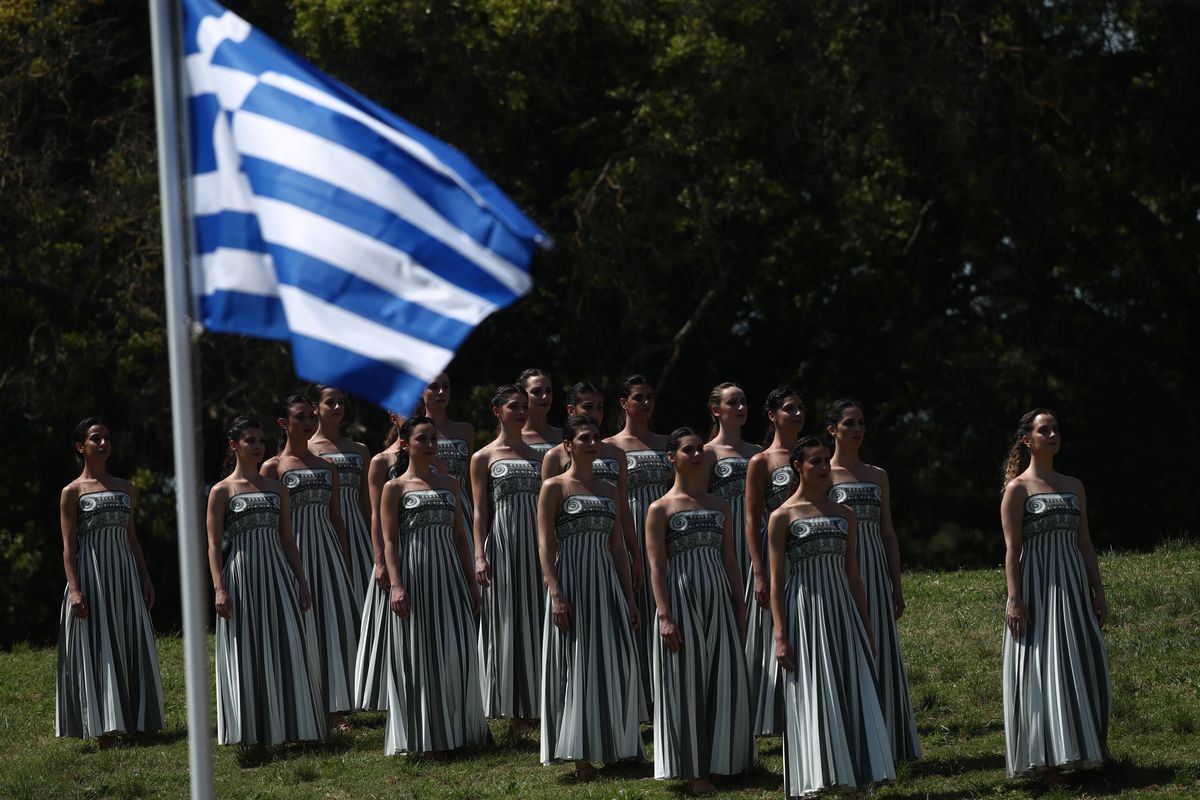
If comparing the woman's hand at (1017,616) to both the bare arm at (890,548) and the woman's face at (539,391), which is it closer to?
the bare arm at (890,548)

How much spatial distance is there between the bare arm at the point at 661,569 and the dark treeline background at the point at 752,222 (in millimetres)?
10644

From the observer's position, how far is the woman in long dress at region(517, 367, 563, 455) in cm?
1216

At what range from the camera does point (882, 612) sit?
34.4 feet

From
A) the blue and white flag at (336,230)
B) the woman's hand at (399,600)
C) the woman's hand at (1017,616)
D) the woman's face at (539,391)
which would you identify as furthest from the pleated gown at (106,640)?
the blue and white flag at (336,230)

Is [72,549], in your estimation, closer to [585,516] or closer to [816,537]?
[585,516]

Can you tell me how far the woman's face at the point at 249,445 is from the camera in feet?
37.9

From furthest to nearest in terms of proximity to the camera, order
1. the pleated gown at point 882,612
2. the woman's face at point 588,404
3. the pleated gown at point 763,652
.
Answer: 1. the woman's face at point 588,404
2. the pleated gown at point 763,652
3. the pleated gown at point 882,612

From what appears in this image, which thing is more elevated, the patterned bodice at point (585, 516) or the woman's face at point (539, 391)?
the woman's face at point (539, 391)

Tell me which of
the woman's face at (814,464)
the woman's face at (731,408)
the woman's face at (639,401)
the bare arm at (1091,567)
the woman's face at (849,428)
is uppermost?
the woman's face at (639,401)

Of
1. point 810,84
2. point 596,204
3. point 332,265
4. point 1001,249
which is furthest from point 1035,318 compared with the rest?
point 332,265

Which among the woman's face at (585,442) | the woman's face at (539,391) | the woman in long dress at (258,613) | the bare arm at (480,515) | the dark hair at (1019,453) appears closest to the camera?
the dark hair at (1019,453)

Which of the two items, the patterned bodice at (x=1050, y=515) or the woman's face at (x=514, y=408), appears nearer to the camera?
the patterned bodice at (x=1050, y=515)

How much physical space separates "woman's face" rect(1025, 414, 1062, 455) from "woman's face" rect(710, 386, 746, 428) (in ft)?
6.85

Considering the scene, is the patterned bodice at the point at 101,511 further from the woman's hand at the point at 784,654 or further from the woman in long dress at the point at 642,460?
the woman's hand at the point at 784,654
